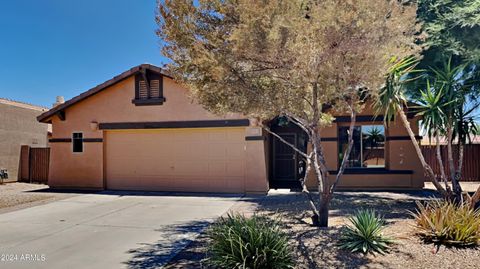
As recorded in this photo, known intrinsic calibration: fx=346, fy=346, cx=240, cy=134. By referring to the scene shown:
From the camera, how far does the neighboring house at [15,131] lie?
56.6 feet

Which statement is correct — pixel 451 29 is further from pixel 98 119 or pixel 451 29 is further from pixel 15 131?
pixel 15 131

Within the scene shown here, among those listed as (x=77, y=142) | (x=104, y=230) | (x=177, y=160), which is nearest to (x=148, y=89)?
(x=177, y=160)

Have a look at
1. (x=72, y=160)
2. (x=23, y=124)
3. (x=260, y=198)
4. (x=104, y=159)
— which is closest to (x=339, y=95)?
Answer: (x=260, y=198)

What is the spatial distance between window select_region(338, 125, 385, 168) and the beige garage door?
4.03 meters

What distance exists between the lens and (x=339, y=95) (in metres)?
6.09

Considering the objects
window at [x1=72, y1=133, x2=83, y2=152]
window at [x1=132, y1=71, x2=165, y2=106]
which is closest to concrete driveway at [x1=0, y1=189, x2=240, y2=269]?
window at [x1=72, y1=133, x2=83, y2=152]

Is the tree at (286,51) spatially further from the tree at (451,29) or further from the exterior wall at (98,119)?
the exterior wall at (98,119)

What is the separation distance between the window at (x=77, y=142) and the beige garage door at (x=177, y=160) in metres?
1.21

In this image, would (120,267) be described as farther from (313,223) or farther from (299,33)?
(299,33)

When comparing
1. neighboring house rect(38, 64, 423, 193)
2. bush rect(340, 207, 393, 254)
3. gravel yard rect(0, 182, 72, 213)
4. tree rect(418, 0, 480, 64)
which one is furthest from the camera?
neighboring house rect(38, 64, 423, 193)

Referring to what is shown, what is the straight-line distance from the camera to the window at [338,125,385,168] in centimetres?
1336

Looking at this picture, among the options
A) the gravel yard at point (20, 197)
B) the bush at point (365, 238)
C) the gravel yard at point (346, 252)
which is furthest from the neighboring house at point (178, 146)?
the bush at point (365, 238)

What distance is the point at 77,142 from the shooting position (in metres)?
14.6

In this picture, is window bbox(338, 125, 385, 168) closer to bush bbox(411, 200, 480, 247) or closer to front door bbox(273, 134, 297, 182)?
front door bbox(273, 134, 297, 182)
